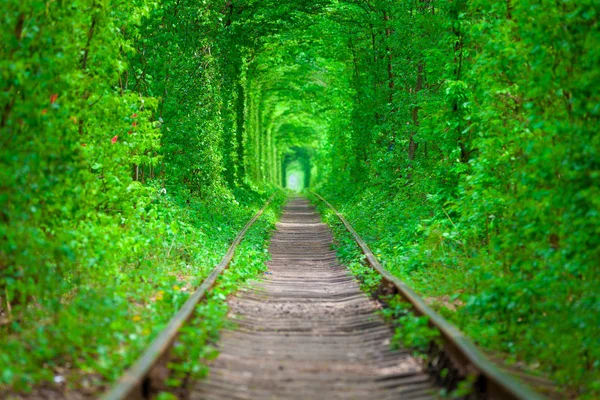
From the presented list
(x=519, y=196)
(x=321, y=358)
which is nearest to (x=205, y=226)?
(x=519, y=196)

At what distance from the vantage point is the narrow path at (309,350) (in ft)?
17.7

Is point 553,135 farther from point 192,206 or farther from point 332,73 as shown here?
point 332,73

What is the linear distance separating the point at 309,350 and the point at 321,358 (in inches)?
13.5

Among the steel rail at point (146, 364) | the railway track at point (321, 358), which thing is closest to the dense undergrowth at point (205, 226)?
the steel rail at point (146, 364)

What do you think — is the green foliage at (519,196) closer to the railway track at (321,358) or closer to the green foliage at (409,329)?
the green foliage at (409,329)

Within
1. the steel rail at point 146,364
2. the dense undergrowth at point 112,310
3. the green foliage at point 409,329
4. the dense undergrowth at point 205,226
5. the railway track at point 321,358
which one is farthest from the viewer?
the green foliage at point 409,329

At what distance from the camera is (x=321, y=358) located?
641 cm

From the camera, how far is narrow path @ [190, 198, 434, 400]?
539cm

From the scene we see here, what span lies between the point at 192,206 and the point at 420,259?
9321mm

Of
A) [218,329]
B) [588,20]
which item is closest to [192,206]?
[218,329]

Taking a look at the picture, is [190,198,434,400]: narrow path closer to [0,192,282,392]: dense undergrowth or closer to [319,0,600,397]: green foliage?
[0,192,282,392]: dense undergrowth

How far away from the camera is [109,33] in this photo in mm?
8836

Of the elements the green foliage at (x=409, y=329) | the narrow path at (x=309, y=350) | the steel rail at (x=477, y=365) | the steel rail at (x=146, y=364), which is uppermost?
the steel rail at (x=146, y=364)

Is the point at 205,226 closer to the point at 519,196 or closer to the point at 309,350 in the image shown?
the point at 519,196
